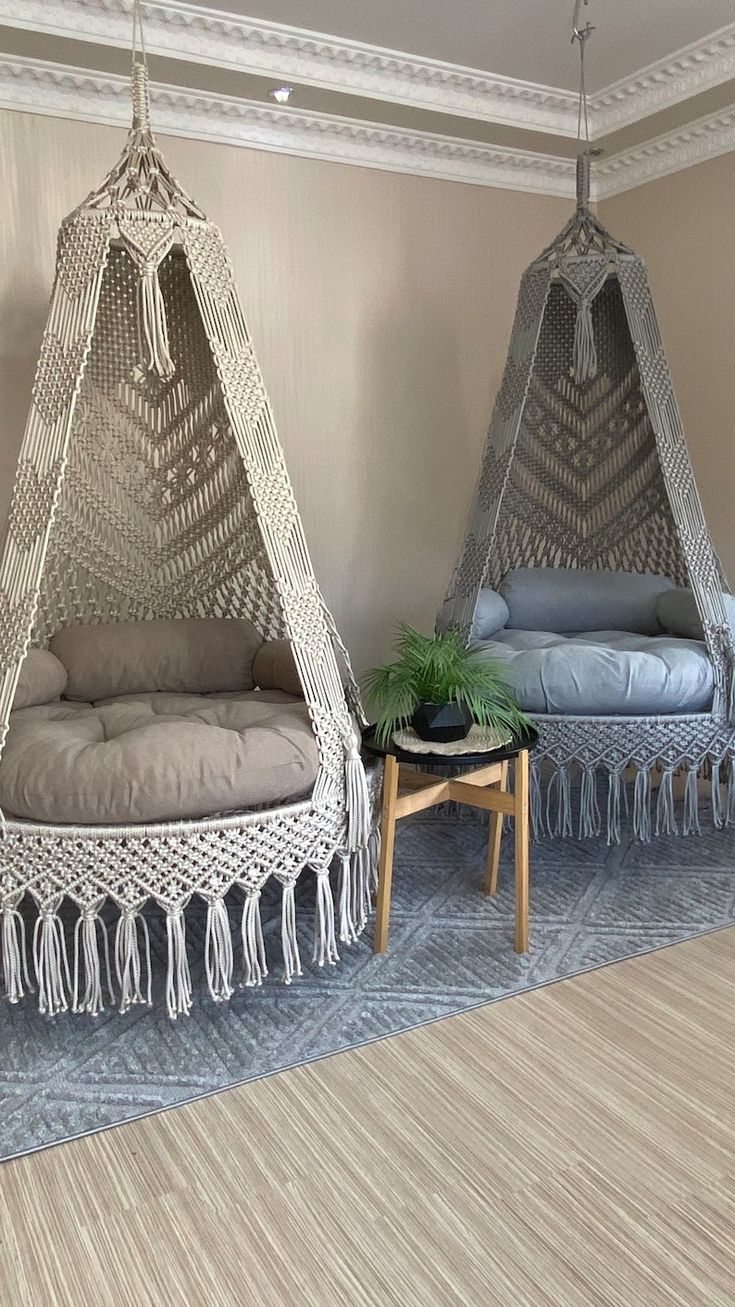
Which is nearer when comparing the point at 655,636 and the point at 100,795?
the point at 100,795

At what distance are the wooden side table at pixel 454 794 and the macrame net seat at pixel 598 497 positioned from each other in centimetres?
46

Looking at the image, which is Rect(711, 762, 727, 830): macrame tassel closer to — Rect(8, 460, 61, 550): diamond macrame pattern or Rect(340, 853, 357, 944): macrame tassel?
Rect(340, 853, 357, 944): macrame tassel

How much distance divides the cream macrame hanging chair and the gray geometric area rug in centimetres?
17

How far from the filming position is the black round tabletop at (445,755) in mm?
2309

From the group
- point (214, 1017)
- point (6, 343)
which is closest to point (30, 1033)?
point (214, 1017)

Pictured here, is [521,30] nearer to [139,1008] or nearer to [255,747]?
[255,747]

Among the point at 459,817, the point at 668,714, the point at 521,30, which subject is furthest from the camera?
the point at 459,817

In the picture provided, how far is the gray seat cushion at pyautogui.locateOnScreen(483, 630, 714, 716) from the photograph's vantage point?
2826 millimetres

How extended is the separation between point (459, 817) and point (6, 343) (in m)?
2.11

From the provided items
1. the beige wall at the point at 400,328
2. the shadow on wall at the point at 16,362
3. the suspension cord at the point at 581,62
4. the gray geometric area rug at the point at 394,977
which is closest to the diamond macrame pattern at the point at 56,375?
the shadow on wall at the point at 16,362

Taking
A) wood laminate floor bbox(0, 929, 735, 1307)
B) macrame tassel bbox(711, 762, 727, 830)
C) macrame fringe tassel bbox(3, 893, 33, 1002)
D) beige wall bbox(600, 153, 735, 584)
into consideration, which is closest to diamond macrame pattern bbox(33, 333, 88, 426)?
macrame fringe tassel bbox(3, 893, 33, 1002)

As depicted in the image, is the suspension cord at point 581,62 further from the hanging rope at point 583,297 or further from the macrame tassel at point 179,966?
the macrame tassel at point 179,966

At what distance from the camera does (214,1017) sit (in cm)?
218

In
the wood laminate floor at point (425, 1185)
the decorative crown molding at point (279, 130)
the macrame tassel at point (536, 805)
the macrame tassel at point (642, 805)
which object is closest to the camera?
the wood laminate floor at point (425, 1185)
